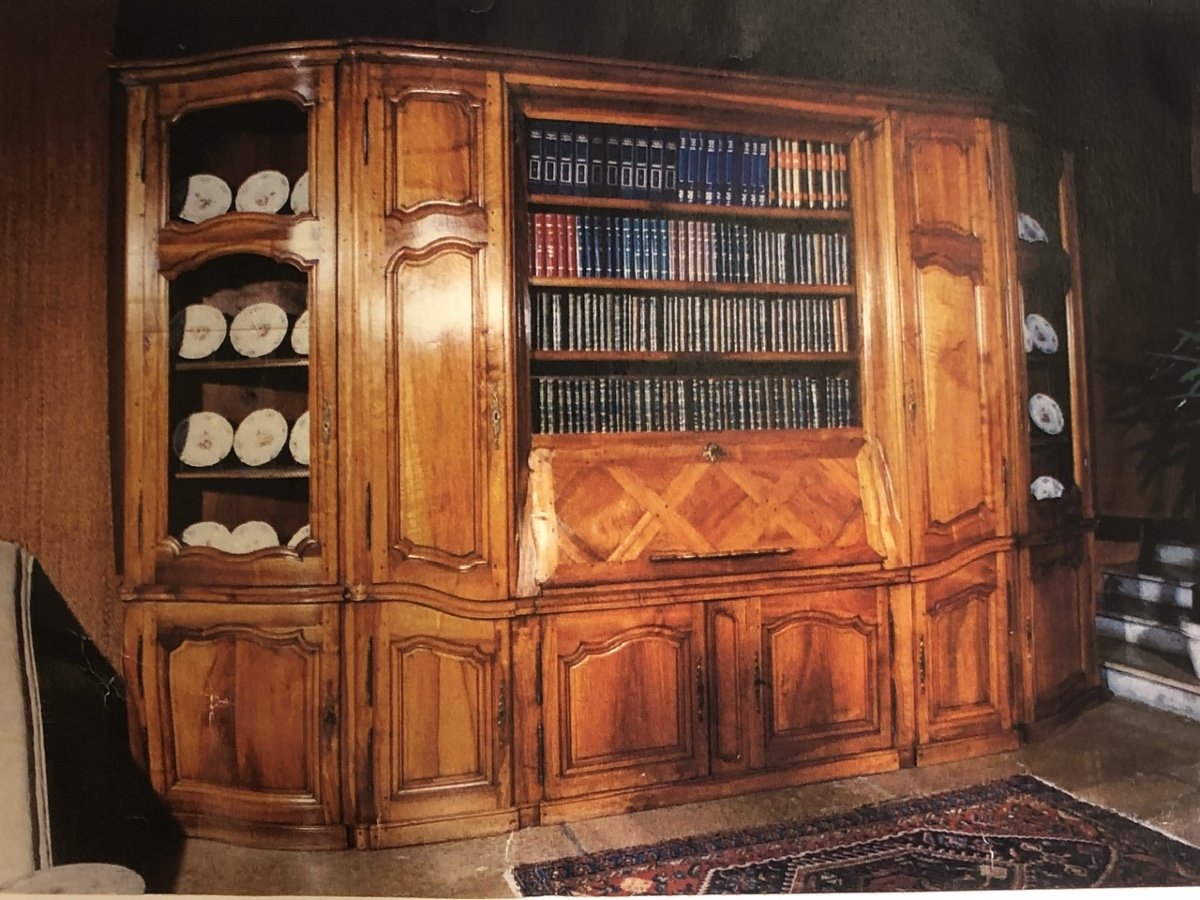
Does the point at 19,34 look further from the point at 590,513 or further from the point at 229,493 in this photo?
the point at 590,513

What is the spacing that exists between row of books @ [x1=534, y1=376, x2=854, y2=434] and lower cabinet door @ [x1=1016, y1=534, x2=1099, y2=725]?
1.73 ft

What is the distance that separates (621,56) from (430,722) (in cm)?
147

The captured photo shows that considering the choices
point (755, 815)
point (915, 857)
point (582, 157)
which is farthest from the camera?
point (582, 157)

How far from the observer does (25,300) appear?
1.31 meters

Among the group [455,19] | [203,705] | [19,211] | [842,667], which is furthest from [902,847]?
[19,211]

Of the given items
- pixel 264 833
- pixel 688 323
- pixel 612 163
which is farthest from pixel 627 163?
pixel 264 833

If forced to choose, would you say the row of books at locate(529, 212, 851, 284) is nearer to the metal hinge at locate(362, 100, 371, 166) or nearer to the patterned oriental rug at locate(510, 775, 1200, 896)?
the metal hinge at locate(362, 100, 371, 166)

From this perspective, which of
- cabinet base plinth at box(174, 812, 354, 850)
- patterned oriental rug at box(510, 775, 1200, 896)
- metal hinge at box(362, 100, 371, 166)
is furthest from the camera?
metal hinge at box(362, 100, 371, 166)

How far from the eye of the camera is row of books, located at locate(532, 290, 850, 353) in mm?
1475

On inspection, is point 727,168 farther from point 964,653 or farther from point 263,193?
point 964,653

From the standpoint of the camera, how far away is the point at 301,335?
1.55 metres

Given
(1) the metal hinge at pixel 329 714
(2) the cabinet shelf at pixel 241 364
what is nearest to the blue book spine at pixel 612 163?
(2) the cabinet shelf at pixel 241 364

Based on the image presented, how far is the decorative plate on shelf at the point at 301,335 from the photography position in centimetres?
154

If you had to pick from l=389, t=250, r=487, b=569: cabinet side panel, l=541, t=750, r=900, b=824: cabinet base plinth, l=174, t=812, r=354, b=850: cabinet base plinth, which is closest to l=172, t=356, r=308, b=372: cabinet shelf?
l=389, t=250, r=487, b=569: cabinet side panel
